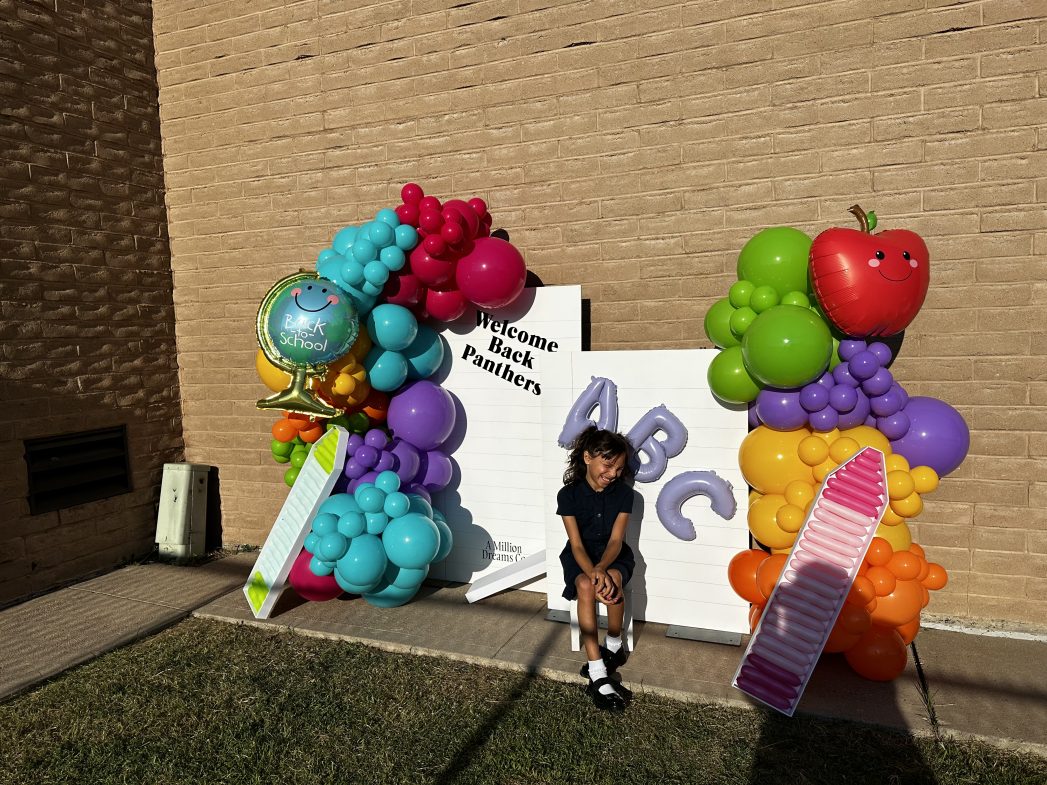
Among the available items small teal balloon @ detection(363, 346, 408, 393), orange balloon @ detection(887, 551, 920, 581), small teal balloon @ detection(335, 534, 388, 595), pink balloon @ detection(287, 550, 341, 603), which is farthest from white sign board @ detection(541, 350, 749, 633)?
pink balloon @ detection(287, 550, 341, 603)

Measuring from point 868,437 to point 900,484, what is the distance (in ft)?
0.86

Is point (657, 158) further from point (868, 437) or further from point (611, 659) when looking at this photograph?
point (611, 659)

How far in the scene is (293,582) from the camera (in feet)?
15.0

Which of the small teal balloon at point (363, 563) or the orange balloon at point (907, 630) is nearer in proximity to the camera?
the orange balloon at point (907, 630)

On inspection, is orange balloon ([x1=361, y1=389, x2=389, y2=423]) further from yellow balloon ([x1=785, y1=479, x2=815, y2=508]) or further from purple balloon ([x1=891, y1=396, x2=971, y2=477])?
purple balloon ([x1=891, y1=396, x2=971, y2=477])

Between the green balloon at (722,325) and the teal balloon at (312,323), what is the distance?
1970mm

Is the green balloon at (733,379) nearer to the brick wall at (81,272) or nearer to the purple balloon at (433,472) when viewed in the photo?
the purple balloon at (433,472)

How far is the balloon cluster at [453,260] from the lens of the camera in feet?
13.7

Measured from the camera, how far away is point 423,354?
470cm

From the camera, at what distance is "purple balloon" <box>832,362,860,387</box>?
347cm

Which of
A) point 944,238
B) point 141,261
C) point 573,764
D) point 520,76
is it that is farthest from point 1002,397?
point 141,261

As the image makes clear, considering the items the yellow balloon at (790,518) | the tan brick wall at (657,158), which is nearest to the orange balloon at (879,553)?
the yellow balloon at (790,518)

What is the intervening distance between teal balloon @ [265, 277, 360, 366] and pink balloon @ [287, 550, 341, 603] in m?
1.32

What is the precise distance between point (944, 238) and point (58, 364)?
5.93m
